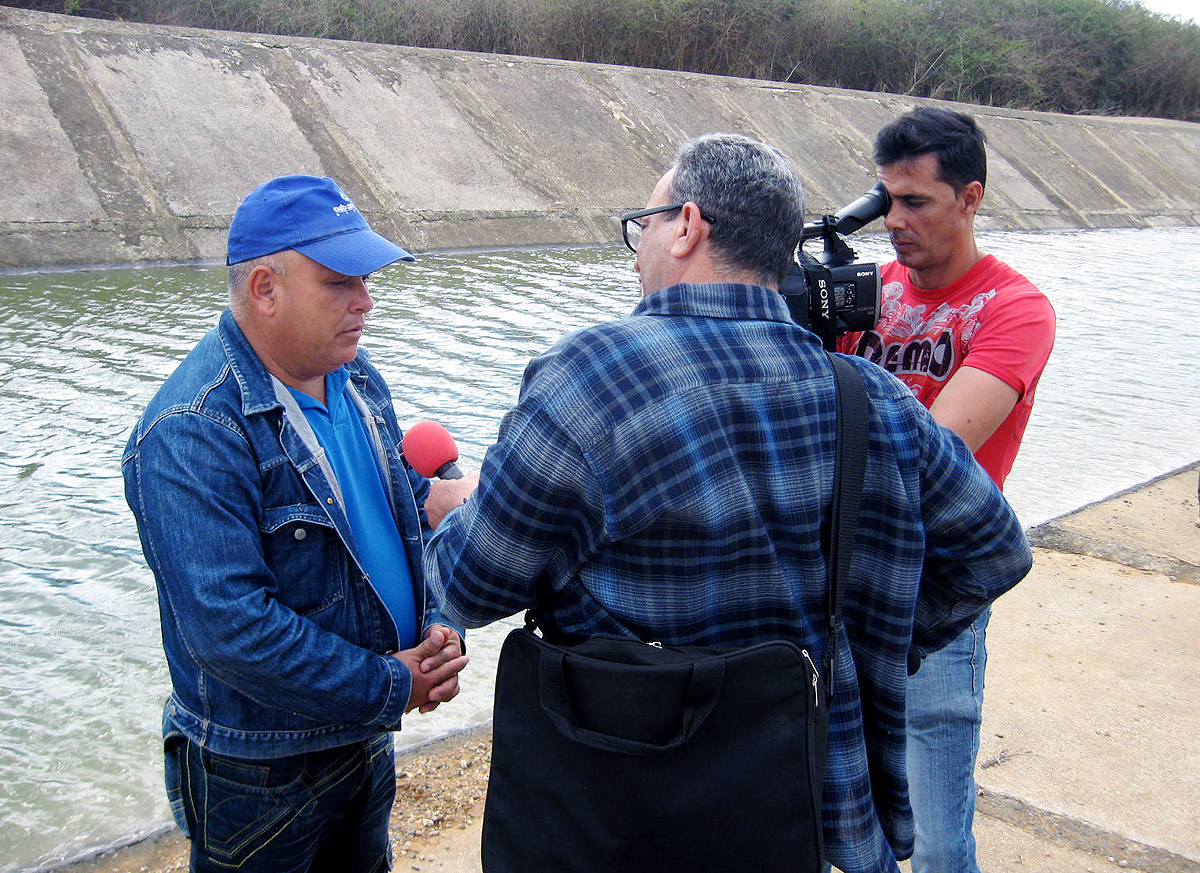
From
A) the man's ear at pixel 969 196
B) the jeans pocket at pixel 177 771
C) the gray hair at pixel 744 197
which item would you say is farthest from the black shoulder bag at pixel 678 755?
the man's ear at pixel 969 196

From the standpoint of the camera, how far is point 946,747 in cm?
259

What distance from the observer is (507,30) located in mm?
20938

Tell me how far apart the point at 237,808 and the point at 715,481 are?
1117mm

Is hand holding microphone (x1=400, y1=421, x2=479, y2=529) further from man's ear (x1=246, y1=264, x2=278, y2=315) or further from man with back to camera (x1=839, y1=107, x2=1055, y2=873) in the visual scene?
man with back to camera (x1=839, y1=107, x2=1055, y2=873)

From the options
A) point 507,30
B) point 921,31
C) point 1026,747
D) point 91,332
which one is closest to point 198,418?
point 1026,747

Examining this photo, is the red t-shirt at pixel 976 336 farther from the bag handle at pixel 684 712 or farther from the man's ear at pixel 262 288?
the man's ear at pixel 262 288

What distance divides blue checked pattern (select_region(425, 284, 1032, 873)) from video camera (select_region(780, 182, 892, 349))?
533 millimetres

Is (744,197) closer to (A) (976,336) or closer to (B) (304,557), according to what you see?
(B) (304,557)

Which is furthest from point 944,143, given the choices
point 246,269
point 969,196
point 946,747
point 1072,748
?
point 1072,748

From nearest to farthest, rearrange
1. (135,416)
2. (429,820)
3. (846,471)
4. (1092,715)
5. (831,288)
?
Answer: (846,471) < (831,288) < (429,820) < (1092,715) < (135,416)

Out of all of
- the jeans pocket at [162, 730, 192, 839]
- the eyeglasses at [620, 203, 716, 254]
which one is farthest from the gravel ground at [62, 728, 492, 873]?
the eyeglasses at [620, 203, 716, 254]

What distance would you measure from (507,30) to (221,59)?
8.42 meters

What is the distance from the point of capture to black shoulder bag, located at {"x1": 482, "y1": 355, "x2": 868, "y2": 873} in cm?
158

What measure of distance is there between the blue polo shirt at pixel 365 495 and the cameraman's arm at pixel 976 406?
1.30 metres
